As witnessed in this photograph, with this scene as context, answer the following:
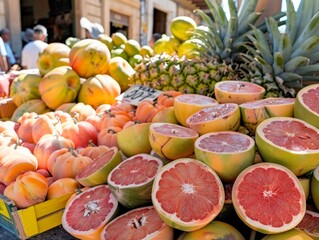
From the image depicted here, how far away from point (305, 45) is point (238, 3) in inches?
45.2

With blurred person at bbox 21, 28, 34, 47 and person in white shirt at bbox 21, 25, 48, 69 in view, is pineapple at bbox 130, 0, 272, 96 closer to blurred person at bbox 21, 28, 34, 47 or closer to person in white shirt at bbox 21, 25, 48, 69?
person in white shirt at bbox 21, 25, 48, 69

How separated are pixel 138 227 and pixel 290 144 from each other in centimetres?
57

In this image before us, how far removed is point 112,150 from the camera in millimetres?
1274

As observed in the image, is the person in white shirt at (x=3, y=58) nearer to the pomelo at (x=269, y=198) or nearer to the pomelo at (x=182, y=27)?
the pomelo at (x=182, y=27)

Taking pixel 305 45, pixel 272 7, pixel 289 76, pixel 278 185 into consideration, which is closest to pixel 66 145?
pixel 278 185

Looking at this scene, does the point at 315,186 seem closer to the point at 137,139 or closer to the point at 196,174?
the point at 196,174

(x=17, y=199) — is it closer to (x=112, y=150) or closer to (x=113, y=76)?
(x=112, y=150)

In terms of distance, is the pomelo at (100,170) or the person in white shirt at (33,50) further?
the person in white shirt at (33,50)

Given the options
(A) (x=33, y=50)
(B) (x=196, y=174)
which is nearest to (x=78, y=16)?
(A) (x=33, y=50)

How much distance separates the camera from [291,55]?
1752 millimetres

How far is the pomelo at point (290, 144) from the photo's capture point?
0.92 m

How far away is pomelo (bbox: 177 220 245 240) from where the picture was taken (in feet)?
2.82

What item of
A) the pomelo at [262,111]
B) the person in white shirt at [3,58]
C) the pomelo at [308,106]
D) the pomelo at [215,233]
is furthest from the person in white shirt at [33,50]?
the pomelo at [215,233]

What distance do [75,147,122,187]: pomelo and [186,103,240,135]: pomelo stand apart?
1.13 ft
